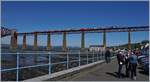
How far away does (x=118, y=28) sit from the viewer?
15600 centimetres

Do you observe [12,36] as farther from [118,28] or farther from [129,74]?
[129,74]

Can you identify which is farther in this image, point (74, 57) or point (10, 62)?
point (10, 62)

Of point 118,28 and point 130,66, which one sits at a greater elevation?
point 118,28

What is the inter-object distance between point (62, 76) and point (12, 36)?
88993 mm

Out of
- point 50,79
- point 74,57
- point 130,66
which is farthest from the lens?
point 74,57

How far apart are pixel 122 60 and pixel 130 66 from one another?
1.24 m

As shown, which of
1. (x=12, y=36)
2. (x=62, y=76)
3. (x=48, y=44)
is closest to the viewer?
(x=62, y=76)

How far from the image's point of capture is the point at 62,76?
15477 millimetres

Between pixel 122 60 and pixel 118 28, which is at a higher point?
pixel 118 28

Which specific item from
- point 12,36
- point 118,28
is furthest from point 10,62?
point 118,28

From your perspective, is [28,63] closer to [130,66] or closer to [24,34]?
[130,66]

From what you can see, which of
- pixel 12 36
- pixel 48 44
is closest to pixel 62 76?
pixel 12 36

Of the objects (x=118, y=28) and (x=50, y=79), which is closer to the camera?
(x=50, y=79)

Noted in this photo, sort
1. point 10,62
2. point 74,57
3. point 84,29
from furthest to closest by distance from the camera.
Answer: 1. point 84,29
2. point 10,62
3. point 74,57
